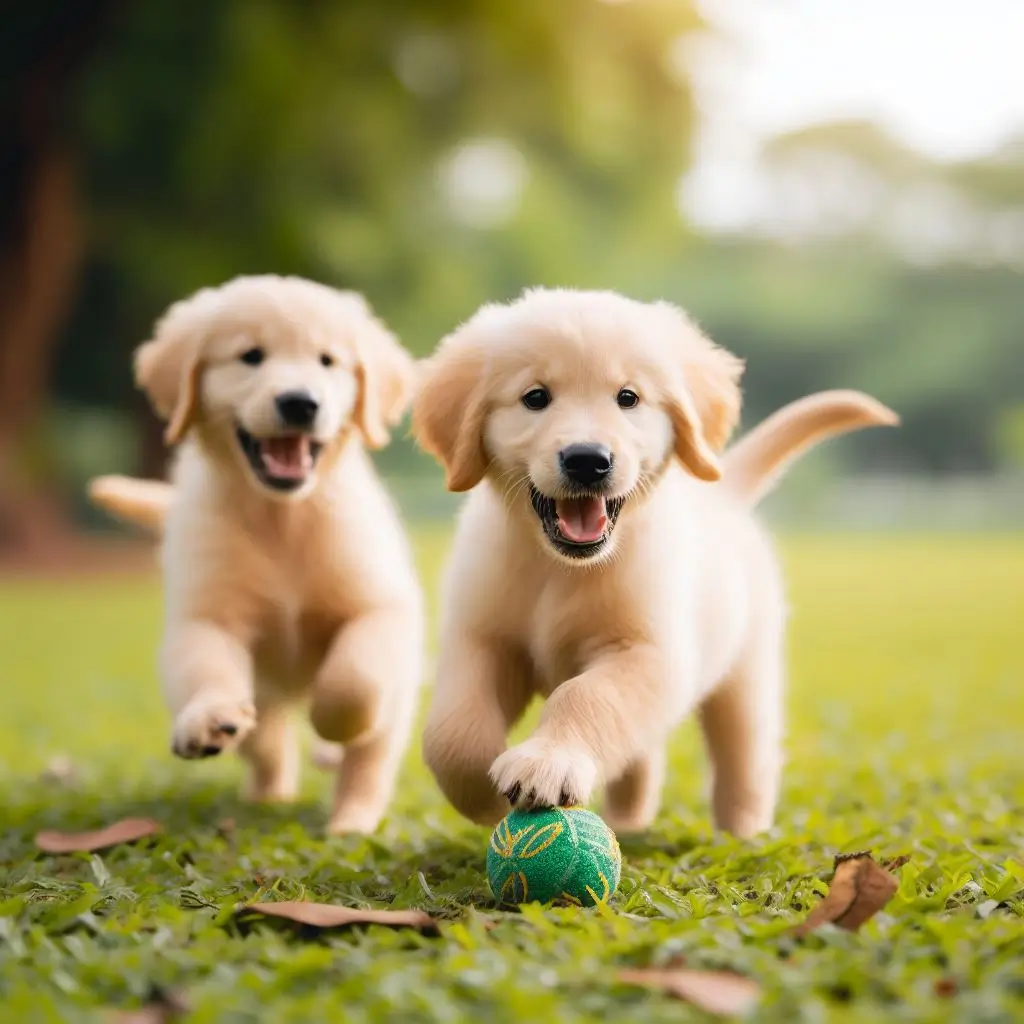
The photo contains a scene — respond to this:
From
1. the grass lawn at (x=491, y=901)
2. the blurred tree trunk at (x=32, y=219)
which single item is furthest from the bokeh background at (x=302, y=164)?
the grass lawn at (x=491, y=901)

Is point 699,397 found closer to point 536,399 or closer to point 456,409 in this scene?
point 536,399

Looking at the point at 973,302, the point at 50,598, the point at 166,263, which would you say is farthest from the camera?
the point at 973,302

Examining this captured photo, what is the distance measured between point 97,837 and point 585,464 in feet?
6.33

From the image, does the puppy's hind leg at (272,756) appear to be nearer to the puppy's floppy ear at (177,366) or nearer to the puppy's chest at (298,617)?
the puppy's chest at (298,617)

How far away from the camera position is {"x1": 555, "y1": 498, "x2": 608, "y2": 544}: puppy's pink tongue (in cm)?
347

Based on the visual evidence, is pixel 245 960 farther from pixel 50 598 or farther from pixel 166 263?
pixel 166 263

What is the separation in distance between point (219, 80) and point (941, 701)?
12.1 metres

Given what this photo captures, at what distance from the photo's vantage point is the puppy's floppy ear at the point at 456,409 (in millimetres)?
3596

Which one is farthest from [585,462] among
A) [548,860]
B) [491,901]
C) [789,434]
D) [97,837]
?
[97,837]

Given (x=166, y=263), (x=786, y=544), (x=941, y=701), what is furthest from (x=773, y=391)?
(x=941, y=701)

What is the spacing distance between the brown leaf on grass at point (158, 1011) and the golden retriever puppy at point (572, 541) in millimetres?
932

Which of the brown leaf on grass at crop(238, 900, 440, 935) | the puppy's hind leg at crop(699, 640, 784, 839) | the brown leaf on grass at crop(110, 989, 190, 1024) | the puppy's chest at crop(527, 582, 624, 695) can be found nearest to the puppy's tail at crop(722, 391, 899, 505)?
the puppy's hind leg at crop(699, 640, 784, 839)

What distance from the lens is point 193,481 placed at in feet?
15.4

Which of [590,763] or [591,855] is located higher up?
[590,763]
